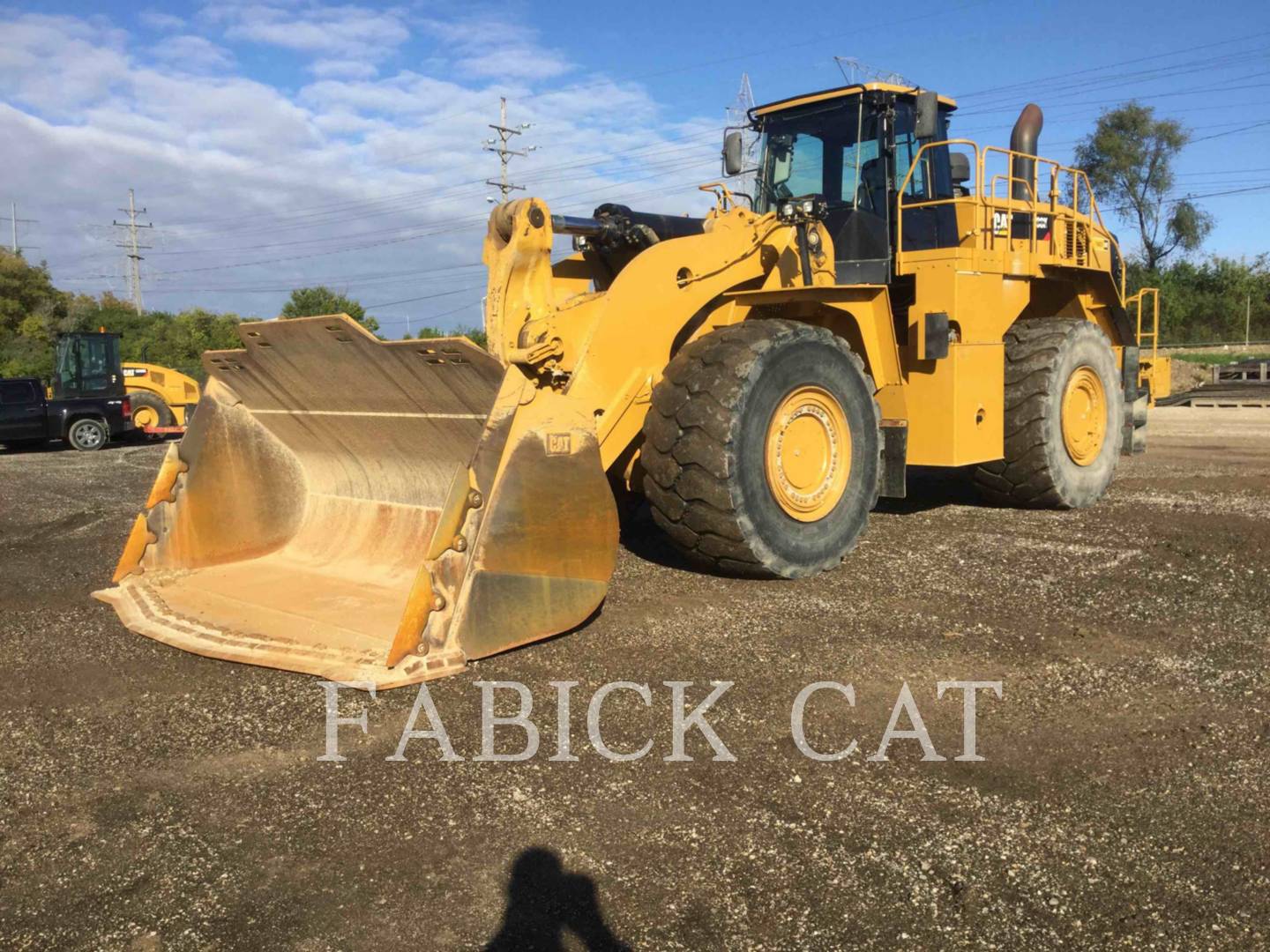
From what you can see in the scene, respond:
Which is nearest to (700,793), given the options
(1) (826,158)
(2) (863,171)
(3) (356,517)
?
(3) (356,517)

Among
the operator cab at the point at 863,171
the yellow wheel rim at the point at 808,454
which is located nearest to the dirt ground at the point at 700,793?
the yellow wheel rim at the point at 808,454

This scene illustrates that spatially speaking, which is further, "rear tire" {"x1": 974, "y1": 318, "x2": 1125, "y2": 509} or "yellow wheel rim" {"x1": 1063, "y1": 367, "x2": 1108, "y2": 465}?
"yellow wheel rim" {"x1": 1063, "y1": 367, "x2": 1108, "y2": 465}

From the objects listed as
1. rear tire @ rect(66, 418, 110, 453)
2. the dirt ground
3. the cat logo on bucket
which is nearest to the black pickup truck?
rear tire @ rect(66, 418, 110, 453)

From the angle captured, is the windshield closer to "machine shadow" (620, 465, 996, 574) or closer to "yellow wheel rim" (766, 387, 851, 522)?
"yellow wheel rim" (766, 387, 851, 522)

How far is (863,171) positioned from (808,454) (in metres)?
2.44

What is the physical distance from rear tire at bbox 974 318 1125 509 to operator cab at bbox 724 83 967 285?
3.66 feet

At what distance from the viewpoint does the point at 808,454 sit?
5941 mm

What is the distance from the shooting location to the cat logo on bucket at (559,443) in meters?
4.49

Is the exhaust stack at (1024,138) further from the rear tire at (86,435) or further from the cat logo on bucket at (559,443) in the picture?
the rear tire at (86,435)

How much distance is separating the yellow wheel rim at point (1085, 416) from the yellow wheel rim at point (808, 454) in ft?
9.67

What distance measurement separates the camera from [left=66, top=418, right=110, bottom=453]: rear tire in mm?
20375

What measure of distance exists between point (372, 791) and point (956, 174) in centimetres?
601

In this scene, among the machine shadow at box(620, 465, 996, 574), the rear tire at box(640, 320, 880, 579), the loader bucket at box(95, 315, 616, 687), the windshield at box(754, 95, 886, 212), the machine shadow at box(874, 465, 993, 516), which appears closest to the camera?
the loader bucket at box(95, 315, 616, 687)

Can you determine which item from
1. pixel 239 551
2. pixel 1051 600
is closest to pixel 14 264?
pixel 239 551
